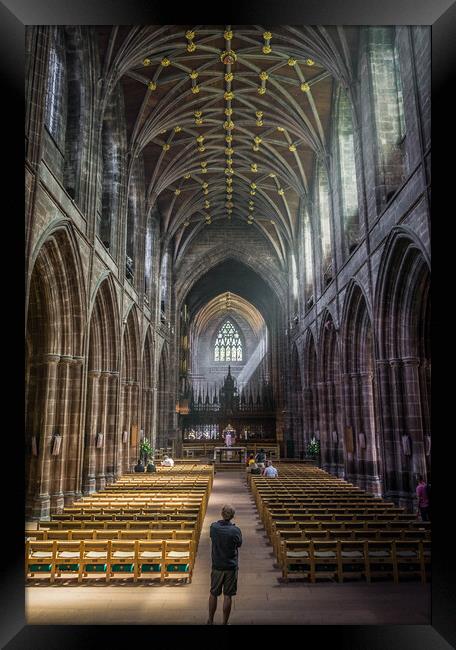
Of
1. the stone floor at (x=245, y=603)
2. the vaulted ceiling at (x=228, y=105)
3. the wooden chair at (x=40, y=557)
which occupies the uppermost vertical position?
the vaulted ceiling at (x=228, y=105)

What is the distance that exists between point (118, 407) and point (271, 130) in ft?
50.1

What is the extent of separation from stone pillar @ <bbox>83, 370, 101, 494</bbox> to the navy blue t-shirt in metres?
11.5

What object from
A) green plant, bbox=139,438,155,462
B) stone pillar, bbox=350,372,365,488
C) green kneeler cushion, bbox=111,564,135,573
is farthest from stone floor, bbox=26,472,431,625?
green plant, bbox=139,438,155,462

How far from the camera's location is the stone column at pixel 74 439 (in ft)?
44.8

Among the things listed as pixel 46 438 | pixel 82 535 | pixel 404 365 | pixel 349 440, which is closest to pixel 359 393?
pixel 349 440

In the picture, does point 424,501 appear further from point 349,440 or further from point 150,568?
point 349,440

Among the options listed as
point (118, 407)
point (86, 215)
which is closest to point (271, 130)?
point (86, 215)

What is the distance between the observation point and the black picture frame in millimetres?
5137

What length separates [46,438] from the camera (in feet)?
42.0

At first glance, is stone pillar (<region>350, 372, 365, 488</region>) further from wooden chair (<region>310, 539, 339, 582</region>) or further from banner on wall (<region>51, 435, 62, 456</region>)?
wooden chair (<region>310, 539, 339, 582</region>)

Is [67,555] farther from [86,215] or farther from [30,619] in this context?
[86,215]

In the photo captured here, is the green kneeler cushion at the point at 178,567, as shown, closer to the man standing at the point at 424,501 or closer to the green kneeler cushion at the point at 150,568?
the green kneeler cushion at the point at 150,568

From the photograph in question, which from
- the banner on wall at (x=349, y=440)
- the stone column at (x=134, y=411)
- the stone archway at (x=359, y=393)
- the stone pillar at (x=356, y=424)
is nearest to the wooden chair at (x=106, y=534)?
the stone archway at (x=359, y=393)
